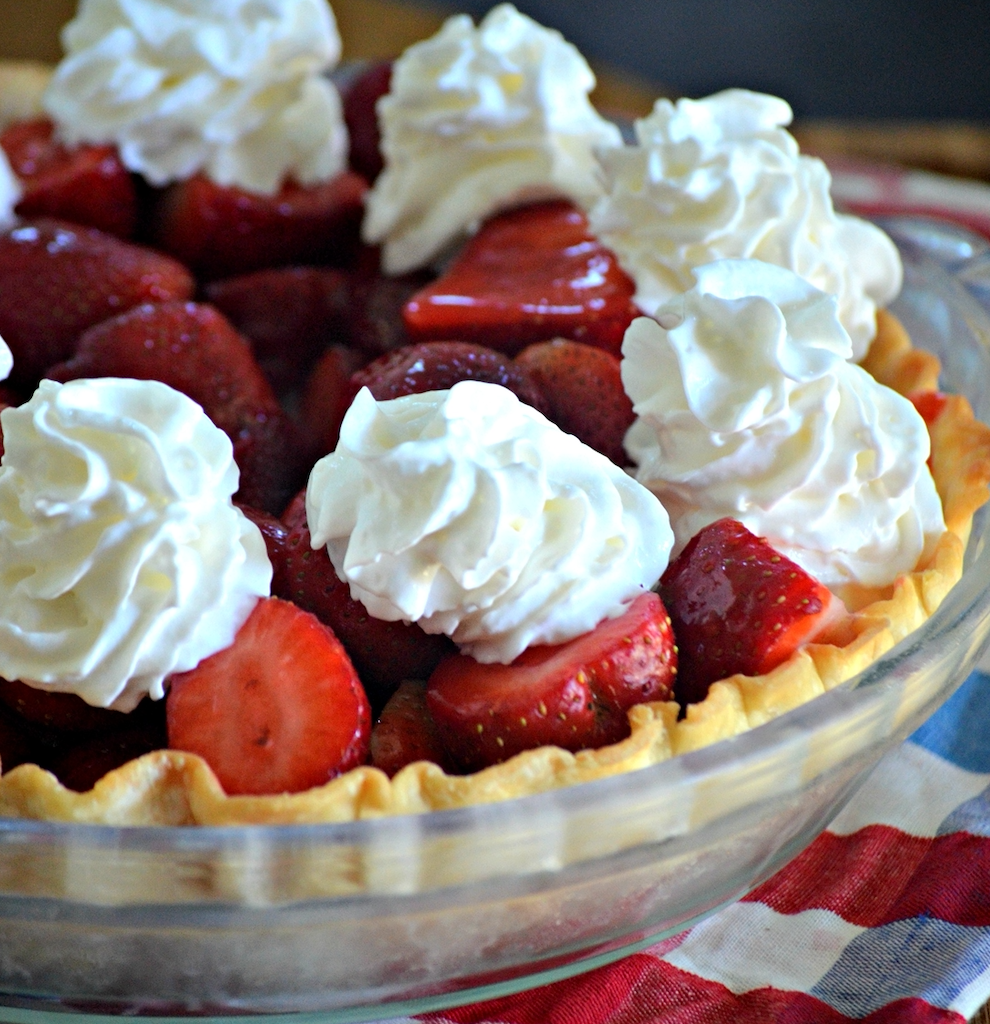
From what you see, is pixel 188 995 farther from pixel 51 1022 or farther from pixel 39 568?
pixel 39 568

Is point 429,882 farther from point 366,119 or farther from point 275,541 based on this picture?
point 366,119

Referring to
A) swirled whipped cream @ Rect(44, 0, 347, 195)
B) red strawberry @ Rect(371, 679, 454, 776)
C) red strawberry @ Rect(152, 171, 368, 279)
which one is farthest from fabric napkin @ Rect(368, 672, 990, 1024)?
swirled whipped cream @ Rect(44, 0, 347, 195)

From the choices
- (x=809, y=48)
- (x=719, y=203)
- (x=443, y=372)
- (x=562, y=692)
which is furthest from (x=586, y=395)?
(x=809, y=48)

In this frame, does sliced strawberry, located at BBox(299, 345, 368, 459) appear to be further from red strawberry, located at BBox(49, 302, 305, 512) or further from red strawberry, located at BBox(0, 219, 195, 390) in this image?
red strawberry, located at BBox(0, 219, 195, 390)

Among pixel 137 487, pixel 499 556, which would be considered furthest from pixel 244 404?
pixel 499 556

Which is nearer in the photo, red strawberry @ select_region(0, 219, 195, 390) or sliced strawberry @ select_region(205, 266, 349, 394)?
red strawberry @ select_region(0, 219, 195, 390)
